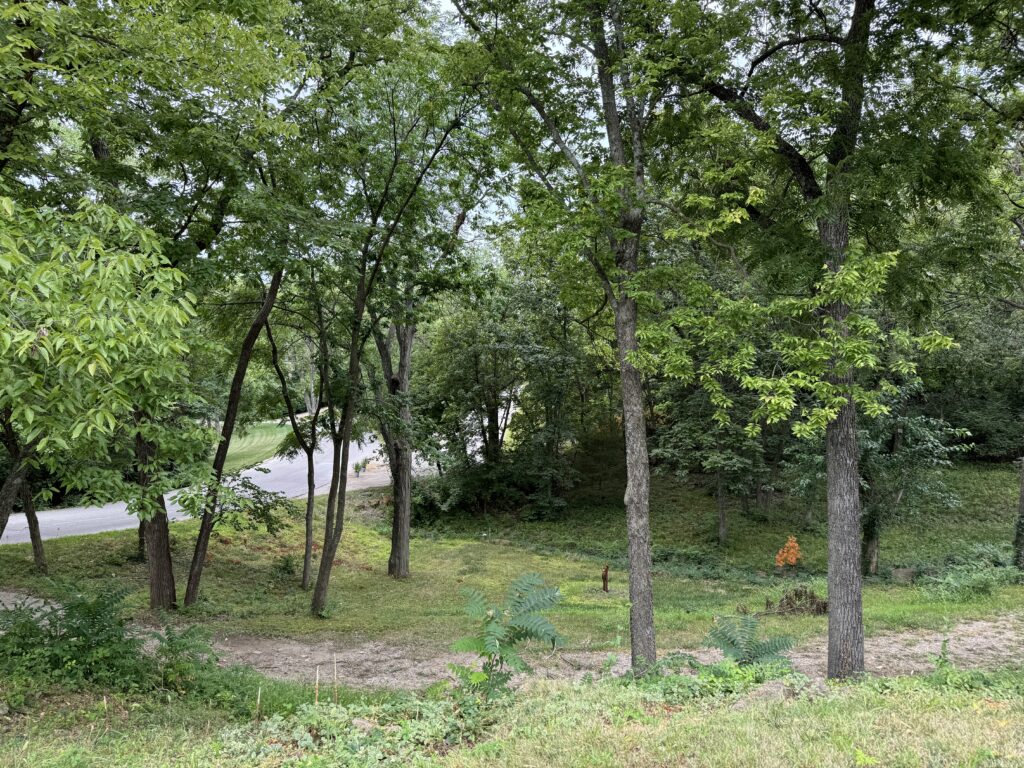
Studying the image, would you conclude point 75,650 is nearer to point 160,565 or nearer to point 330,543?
point 160,565

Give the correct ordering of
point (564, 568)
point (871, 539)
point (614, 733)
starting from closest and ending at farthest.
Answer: point (614, 733) < point (871, 539) < point (564, 568)

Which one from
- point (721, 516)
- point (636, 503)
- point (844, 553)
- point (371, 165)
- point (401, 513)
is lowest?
point (721, 516)

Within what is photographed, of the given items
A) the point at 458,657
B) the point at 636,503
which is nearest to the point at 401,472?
the point at 458,657

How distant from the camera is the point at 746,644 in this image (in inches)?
285

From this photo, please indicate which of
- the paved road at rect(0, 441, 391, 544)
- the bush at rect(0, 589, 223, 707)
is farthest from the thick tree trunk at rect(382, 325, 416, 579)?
the bush at rect(0, 589, 223, 707)

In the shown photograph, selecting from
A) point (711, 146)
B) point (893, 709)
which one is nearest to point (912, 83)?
point (711, 146)

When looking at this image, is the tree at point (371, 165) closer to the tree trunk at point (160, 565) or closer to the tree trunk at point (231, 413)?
the tree trunk at point (231, 413)

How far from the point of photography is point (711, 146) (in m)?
7.84

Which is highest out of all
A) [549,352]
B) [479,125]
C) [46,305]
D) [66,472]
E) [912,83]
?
[479,125]

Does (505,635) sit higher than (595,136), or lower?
lower

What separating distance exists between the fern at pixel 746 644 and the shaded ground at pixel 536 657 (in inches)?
47.9

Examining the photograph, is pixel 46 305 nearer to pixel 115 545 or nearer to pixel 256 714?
pixel 256 714

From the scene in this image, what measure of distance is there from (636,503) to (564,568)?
11.5 meters

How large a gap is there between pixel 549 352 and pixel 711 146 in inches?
618
